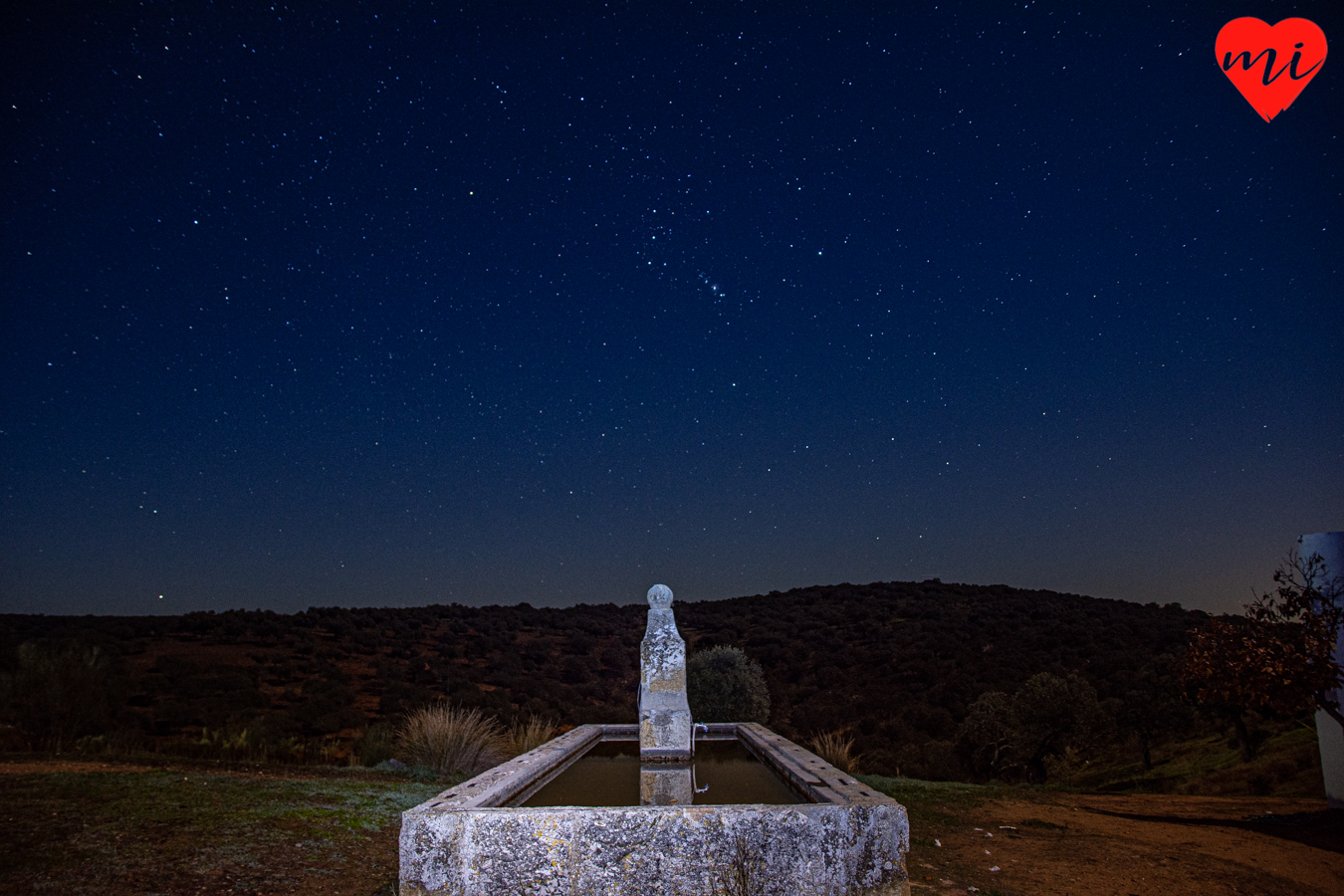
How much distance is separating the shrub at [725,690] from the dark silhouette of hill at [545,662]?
3011mm

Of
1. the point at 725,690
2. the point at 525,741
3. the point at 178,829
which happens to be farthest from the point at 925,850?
the point at 725,690

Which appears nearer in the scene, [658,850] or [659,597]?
[658,850]

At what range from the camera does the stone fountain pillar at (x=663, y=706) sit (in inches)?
313

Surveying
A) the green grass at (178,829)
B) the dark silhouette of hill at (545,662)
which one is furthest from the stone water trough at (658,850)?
the dark silhouette of hill at (545,662)

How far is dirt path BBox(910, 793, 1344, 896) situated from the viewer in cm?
662

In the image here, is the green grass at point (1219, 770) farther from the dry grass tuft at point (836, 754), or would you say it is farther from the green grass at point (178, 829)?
the green grass at point (178, 829)

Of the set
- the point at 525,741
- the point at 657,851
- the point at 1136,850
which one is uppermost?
the point at 657,851

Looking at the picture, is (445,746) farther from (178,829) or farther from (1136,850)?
(1136,850)

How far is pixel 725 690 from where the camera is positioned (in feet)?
55.0

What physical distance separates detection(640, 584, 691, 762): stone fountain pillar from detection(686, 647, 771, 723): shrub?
8372mm

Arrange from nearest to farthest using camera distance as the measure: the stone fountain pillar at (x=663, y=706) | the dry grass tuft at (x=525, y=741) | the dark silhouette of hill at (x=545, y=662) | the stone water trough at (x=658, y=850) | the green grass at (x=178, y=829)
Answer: the stone water trough at (x=658, y=850) → the green grass at (x=178, y=829) → the stone fountain pillar at (x=663, y=706) → the dry grass tuft at (x=525, y=741) → the dark silhouette of hill at (x=545, y=662)

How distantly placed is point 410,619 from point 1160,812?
3819 centimetres

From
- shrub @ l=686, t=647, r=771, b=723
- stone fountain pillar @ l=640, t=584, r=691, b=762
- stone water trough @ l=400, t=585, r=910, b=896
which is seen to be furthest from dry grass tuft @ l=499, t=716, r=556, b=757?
stone water trough @ l=400, t=585, r=910, b=896

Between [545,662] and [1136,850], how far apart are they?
87.9ft
